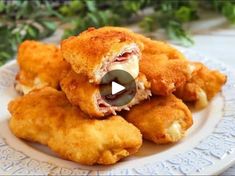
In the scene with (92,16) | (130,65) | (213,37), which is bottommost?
(213,37)

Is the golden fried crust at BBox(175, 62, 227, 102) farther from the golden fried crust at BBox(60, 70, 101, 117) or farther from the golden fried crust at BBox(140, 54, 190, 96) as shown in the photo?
the golden fried crust at BBox(60, 70, 101, 117)

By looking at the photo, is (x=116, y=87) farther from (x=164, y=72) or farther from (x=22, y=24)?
(x=22, y=24)

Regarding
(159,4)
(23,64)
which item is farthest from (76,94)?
(159,4)

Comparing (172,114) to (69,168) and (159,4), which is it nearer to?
(69,168)

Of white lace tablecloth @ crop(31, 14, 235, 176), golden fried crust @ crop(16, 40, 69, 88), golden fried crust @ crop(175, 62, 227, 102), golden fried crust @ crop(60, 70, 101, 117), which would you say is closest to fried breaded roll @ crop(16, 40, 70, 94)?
golden fried crust @ crop(16, 40, 69, 88)

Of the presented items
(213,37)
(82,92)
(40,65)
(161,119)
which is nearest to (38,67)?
(40,65)

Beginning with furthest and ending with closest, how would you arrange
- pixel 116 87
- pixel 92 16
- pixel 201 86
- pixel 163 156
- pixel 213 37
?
pixel 213 37
pixel 92 16
pixel 201 86
pixel 116 87
pixel 163 156
